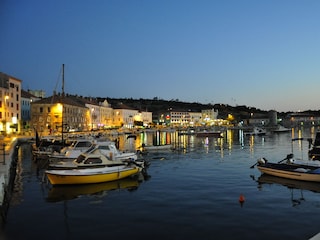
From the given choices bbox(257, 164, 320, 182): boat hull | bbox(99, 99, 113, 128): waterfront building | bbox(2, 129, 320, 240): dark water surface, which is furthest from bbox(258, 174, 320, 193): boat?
bbox(99, 99, 113, 128): waterfront building

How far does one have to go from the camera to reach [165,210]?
19.1 metres

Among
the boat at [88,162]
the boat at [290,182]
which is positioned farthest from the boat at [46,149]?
the boat at [290,182]

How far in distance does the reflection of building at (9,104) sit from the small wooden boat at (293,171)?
2600 inches

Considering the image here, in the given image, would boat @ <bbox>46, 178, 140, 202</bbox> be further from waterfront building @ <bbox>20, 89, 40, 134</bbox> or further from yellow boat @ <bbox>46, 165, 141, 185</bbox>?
waterfront building @ <bbox>20, 89, 40, 134</bbox>

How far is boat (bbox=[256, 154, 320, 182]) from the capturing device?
2727 cm

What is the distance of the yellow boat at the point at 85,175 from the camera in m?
25.3

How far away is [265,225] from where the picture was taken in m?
16.4

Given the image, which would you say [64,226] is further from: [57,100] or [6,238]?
[57,100]

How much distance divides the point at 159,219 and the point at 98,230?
316cm

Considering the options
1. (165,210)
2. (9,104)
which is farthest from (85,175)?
(9,104)

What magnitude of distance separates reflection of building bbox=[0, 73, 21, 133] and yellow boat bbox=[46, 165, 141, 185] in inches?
2396

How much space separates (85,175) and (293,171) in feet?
54.3

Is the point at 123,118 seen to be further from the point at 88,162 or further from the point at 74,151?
the point at 88,162

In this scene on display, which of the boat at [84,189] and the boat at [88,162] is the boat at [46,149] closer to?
the boat at [88,162]
